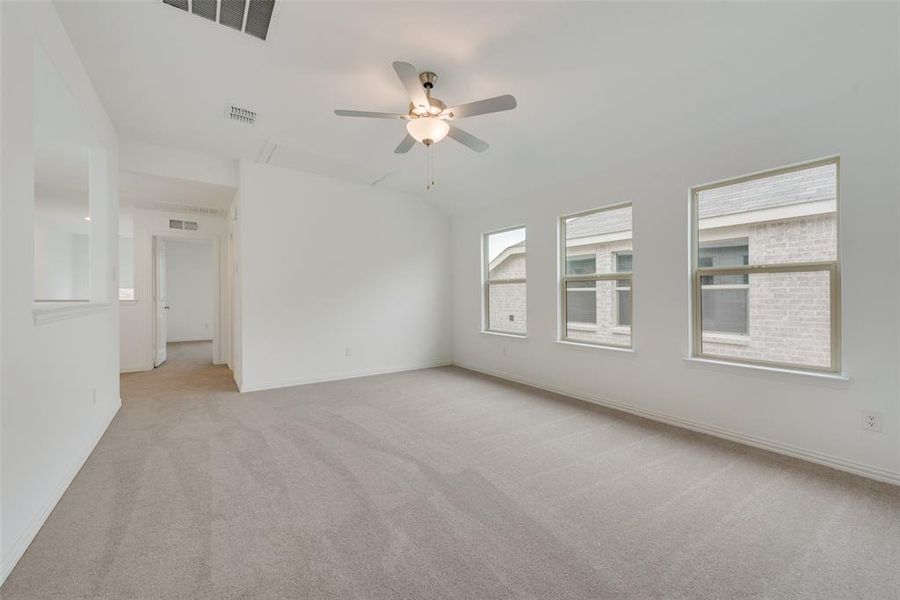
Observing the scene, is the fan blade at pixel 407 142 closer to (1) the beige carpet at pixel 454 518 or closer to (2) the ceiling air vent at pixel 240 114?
(2) the ceiling air vent at pixel 240 114

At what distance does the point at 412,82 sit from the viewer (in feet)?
7.75

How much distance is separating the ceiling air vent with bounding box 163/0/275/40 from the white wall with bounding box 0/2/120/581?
737 mm

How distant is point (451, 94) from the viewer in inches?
119

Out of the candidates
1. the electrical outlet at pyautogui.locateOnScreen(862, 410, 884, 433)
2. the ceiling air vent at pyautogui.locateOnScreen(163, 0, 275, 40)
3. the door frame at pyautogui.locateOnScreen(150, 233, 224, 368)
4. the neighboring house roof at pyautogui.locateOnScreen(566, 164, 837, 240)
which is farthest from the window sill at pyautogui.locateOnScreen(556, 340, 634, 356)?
the door frame at pyautogui.locateOnScreen(150, 233, 224, 368)

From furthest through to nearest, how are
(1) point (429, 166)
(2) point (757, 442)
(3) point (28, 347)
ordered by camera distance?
(1) point (429, 166), (2) point (757, 442), (3) point (28, 347)

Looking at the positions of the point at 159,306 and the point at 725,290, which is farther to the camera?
the point at 159,306

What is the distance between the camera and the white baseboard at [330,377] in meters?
4.55

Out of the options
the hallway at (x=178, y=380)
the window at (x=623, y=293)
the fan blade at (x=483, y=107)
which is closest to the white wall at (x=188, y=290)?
the hallway at (x=178, y=380)

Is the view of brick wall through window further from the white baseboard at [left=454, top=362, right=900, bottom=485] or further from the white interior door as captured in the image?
the white interior door

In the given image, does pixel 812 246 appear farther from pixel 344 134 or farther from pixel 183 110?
pixel 183 110

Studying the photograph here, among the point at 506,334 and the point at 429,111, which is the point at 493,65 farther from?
the point at 506,334

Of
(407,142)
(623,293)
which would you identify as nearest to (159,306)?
(407,142)

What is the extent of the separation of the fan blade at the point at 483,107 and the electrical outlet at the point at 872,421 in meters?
3.04

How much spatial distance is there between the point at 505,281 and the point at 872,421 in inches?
148
